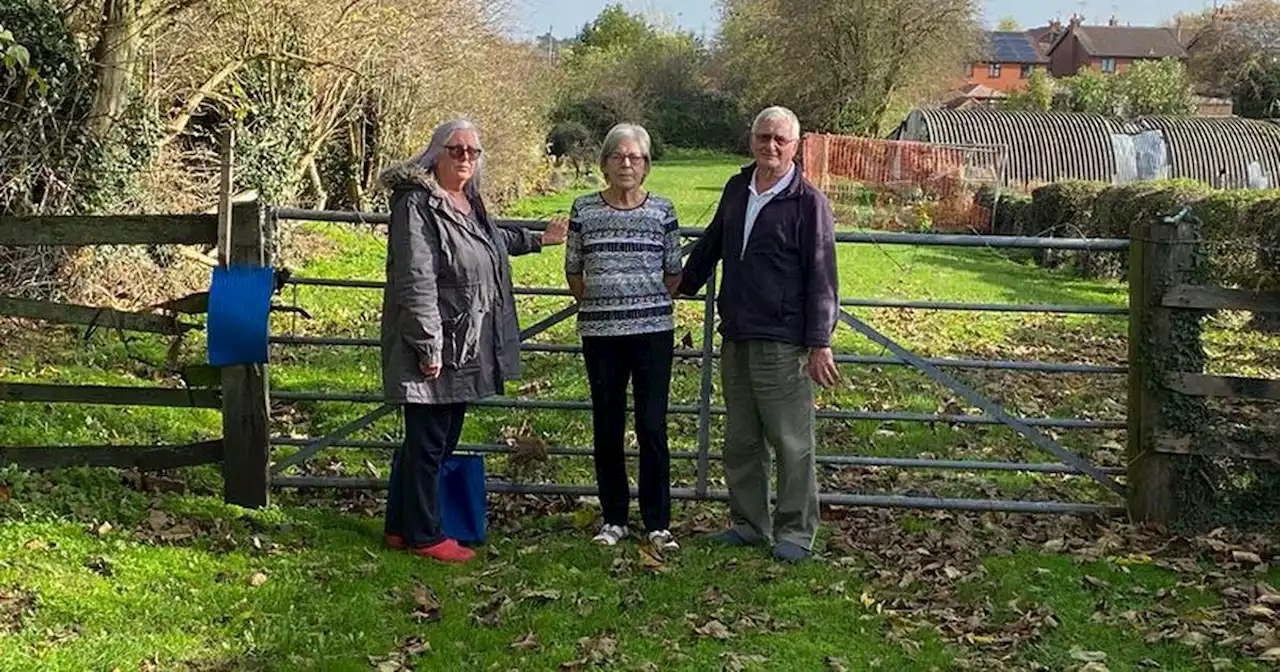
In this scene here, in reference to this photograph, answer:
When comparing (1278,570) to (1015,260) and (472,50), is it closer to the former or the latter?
(1015,260)

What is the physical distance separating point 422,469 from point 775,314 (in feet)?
5.89

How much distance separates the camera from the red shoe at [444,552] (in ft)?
18.5

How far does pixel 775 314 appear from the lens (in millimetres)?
5406

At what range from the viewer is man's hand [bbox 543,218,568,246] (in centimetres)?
581

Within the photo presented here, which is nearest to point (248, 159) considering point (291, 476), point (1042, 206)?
point (291, 476)

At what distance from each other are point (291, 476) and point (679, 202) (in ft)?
87.9

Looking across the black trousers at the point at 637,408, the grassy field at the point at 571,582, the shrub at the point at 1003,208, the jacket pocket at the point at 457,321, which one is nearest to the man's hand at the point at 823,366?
the black trousers at the point at 637,408

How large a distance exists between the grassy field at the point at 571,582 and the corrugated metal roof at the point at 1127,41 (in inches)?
3981

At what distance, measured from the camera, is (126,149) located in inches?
482

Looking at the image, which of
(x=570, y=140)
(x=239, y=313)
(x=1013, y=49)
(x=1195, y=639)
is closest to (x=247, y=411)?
(x=239, y=313)

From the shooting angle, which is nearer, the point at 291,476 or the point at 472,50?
the point at 291,476

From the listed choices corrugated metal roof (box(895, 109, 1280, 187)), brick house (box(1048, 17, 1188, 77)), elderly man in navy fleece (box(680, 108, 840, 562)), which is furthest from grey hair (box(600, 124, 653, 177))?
brick house (box(1048, 17, 1188, 77))

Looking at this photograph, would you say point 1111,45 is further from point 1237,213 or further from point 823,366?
point 823,366

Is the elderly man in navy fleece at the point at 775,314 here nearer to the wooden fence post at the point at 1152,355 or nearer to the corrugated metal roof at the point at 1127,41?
the wooden fence post at the point at 1152,355
